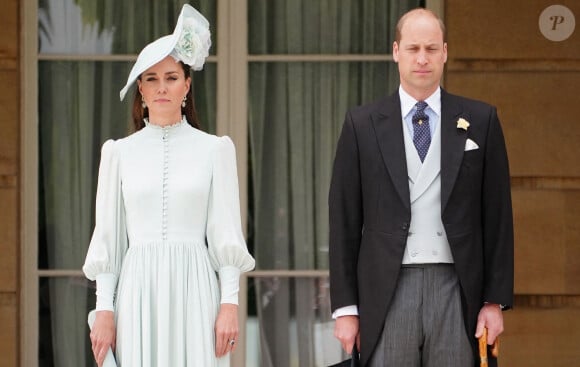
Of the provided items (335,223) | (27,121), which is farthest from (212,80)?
(335,223)

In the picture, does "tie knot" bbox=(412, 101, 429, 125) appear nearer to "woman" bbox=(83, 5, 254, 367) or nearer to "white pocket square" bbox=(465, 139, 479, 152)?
"white pocket square" bbox=(465, 139, 479, 152)

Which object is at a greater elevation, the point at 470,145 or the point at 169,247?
the point at 470,145

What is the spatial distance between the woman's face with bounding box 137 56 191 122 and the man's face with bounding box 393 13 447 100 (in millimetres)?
816

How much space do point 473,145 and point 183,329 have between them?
123cm

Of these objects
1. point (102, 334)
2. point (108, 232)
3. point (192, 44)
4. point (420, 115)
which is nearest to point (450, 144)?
point (420, 115)

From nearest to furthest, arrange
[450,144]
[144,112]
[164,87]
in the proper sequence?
[450,144] < [164,87] < [144,112]

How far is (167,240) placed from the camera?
515 centimetres

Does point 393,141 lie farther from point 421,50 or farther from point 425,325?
point 425,325

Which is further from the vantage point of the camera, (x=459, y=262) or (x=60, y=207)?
(x=60, y=207)

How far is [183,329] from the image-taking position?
16.7 feet

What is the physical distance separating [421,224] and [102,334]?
47.2 inches

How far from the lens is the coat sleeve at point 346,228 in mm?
5102

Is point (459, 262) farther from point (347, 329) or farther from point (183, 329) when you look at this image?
point (183, 329)

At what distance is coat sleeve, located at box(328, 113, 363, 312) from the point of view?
5.10 m
